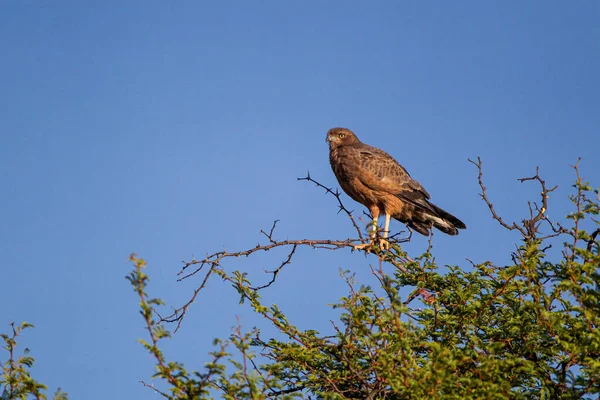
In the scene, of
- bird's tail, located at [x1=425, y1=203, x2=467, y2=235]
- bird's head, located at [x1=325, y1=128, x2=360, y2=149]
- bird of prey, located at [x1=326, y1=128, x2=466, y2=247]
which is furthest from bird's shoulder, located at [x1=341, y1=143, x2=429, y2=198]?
bird's tail, located at [x1=425, y1=203, x2=467, y2=235]

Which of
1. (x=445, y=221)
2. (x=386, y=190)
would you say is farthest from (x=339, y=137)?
(x=445, y=221)

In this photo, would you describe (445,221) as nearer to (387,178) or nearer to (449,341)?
(387,178)

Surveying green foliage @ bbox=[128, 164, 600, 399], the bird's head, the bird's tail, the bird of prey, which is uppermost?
the bird's head

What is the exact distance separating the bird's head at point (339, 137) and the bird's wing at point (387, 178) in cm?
34

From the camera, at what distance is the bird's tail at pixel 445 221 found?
9281 mm

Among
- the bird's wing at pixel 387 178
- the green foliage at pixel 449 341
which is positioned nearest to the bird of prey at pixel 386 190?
the bird's wing at pixel 387 178

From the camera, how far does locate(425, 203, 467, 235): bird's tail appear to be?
928 centimetres

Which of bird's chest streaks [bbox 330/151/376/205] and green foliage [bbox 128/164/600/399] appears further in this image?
bird's chest streaks [bbox 330/151/376/205]

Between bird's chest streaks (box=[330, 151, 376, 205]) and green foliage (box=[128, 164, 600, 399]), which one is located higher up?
bird's chest streaks (box=[330, 151, 376, 205])

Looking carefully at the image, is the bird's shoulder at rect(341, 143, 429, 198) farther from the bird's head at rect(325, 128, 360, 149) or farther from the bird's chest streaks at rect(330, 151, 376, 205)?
the bird's head at rect(325, 128, 360, 149)

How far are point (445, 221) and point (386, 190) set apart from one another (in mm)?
873

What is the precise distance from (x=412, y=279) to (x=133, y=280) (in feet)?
12.5

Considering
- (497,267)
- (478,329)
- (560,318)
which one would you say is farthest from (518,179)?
(560,318)

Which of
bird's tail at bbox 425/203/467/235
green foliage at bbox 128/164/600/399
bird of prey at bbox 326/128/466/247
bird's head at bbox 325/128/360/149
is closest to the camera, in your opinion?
green foliage at bbox 128/164/600/399
